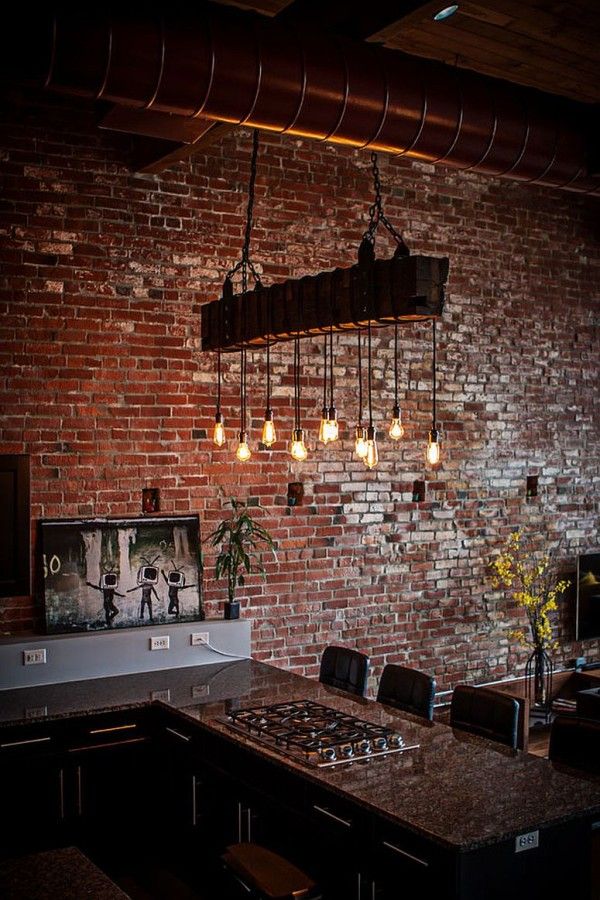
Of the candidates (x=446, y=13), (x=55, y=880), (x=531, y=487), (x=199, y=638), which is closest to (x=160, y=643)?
(x=199, y=638)

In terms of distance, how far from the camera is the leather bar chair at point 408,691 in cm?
491

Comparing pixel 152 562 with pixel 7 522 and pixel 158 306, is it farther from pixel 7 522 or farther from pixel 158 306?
pixel 158 306

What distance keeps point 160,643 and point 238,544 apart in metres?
0.75

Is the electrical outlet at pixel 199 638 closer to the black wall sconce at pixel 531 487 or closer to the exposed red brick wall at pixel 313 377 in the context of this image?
the exposed red brick wall at pixel 313 377

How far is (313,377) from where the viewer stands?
22.2ft

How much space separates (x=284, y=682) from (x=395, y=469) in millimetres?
2186

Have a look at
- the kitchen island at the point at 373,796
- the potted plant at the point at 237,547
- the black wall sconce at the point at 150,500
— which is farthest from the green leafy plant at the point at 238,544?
the kitchen island at the point at 373,796

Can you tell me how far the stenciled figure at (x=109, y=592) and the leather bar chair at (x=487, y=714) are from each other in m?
2.15

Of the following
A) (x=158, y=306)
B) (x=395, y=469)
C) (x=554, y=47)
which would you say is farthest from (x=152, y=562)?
(x=554, y=47)

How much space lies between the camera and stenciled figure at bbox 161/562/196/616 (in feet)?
19.8

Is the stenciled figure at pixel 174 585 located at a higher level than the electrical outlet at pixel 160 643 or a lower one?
higher

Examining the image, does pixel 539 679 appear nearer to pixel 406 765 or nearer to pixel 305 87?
pixel 406 765

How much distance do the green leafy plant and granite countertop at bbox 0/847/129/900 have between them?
299cm

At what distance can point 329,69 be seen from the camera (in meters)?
3.68
